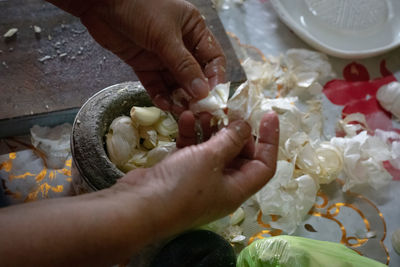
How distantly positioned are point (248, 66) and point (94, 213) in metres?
0.85

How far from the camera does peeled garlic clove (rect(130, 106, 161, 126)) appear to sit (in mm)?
845

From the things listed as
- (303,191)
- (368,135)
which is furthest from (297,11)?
(303,191)

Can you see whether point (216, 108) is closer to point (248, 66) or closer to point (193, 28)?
point (193, 28)

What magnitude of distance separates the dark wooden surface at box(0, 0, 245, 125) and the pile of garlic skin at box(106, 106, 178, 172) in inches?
9.1

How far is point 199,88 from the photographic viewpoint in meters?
0.76

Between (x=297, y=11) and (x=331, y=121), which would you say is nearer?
(x=331, y=121)

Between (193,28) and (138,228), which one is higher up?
(193,28)

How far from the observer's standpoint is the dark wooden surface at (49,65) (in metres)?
1.01

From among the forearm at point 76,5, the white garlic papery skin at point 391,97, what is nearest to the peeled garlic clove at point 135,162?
the forearm at point 76,5

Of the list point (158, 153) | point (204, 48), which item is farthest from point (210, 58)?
point (158, 153)

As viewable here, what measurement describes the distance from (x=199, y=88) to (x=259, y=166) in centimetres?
19

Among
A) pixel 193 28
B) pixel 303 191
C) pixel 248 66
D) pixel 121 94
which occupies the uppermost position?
pixel 193 28

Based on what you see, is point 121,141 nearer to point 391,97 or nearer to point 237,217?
point 237,217

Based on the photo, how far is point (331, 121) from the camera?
124cm
